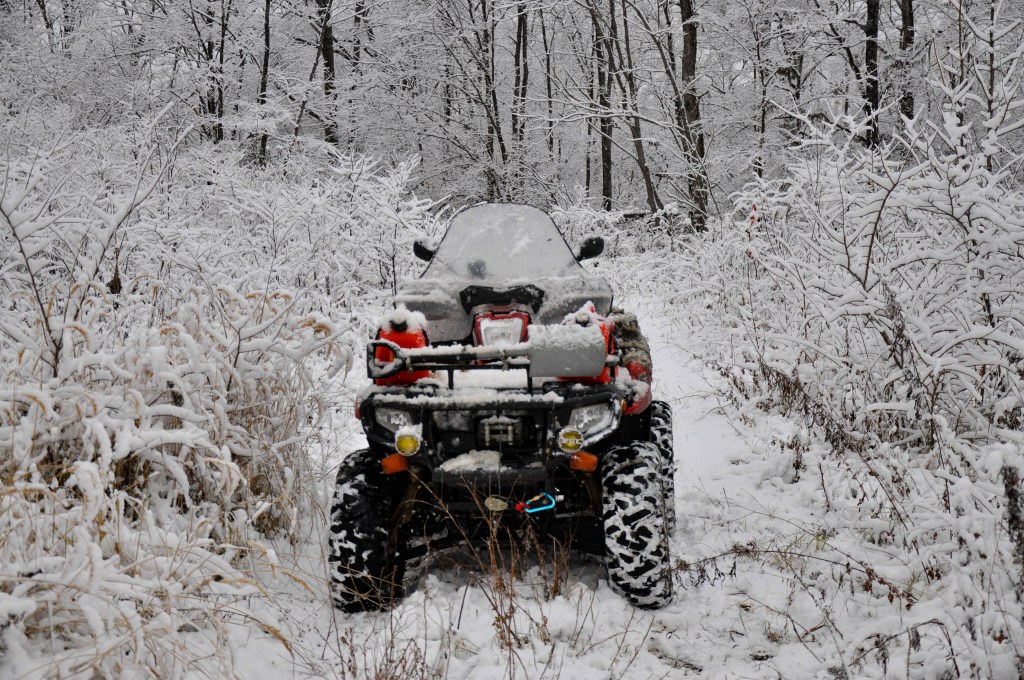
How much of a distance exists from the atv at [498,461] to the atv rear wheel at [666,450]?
0.35m

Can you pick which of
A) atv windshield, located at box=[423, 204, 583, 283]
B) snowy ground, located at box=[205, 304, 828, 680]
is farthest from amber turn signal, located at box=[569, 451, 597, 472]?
atv windshield, located at box=[423, 204, 583, 283]

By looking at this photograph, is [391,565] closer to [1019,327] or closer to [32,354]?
[32,354]

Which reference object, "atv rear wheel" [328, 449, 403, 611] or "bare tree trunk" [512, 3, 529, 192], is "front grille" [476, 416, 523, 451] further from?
"bare tree trunk" [512, 3, 529, 192]

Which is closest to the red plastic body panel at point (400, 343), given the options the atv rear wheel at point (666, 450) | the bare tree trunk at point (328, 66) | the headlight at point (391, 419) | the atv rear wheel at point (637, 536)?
the headlight at point (391, 419)

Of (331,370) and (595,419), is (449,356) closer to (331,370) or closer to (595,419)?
(595,419)

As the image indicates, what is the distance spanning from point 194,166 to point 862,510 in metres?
10.2

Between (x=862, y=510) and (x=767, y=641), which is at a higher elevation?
(x=862, y=510)

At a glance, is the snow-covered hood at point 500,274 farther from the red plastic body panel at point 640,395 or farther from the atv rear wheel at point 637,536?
the atv rear wheel at point 637,536

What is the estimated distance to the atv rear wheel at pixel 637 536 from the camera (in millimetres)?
2592

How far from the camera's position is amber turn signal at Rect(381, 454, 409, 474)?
2732 millimetres

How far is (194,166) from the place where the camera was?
34.5 ft

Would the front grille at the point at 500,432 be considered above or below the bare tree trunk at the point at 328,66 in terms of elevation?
below

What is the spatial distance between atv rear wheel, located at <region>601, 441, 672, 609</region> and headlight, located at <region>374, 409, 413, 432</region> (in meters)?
0.82

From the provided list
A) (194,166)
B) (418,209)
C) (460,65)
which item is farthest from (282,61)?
(418,209)
